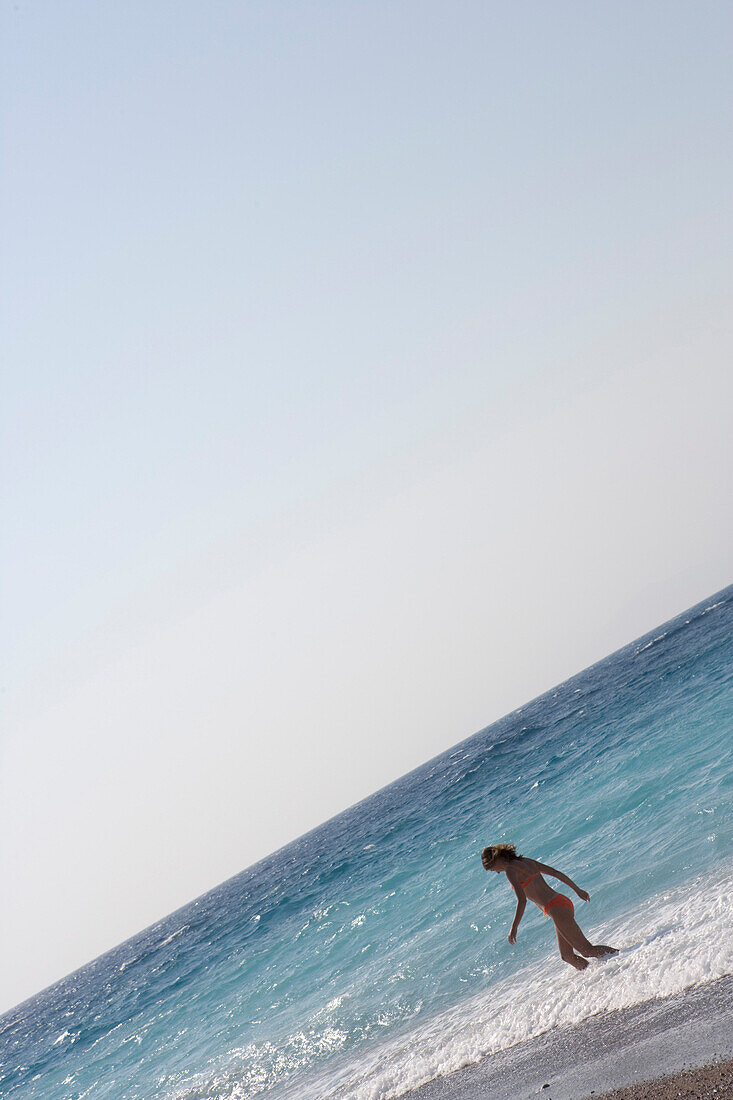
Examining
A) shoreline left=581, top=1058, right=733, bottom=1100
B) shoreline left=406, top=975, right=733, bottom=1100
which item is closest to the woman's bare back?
shoreline left=406, top=975, right=733, bottom=1100

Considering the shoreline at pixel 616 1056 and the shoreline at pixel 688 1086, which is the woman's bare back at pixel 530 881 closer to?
the shoreline at pixel 616 1056

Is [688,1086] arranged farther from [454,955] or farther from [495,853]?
[454,955]

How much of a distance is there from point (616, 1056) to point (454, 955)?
560 cm

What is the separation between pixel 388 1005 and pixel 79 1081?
11.0 metres

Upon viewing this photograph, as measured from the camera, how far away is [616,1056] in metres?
6.02

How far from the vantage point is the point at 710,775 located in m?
14.0

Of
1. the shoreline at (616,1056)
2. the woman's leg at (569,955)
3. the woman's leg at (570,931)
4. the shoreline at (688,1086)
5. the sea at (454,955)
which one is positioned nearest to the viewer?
the shoreline at (688,1086)

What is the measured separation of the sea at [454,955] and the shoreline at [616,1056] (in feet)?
0.59

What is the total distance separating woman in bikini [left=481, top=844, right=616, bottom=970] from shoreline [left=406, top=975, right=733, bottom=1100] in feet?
3.45

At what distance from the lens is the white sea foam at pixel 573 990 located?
692 centimetres

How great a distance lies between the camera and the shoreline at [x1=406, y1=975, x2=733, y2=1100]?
5406mm

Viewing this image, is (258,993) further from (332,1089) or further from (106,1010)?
(106,1010)

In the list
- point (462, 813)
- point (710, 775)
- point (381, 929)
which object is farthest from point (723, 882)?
point (462, 813)

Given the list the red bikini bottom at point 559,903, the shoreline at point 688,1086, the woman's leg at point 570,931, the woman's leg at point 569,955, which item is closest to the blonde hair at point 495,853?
the red bikini bottom at point 559,903
